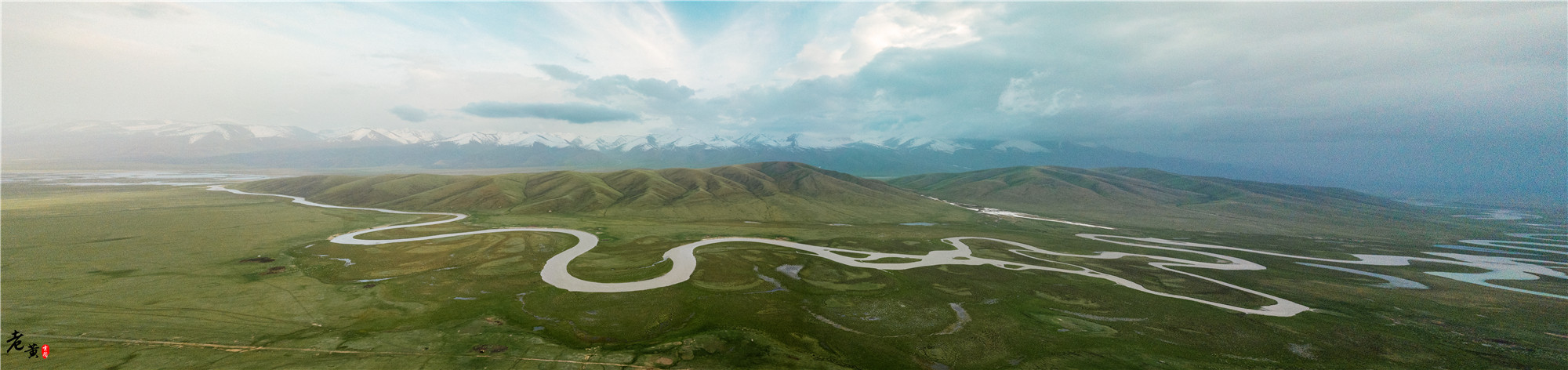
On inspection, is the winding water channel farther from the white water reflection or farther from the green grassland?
the white water reflection

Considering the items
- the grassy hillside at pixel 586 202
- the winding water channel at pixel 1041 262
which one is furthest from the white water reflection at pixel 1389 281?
the grassy hillside at pixel 586 202

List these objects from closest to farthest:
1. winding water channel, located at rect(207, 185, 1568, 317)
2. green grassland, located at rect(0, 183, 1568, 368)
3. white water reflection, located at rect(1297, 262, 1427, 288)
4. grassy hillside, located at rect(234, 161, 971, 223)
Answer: green grassland, located at rect(0, 183, 1568, 368)
winding water channel, located at rect(207, 185, 1568, 317)
white water reflection, located at rect(1297, 262, 1427, 288)
grassy hillside, located at rect(234, 161, 971, 223)

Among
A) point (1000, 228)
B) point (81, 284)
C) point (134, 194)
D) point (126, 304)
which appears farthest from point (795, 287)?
point (134, 194)

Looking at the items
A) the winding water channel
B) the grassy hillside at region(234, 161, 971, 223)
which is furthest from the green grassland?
the grassy hillside at region(234, 161, 971, 223)

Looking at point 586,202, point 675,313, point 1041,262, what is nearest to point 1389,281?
point 1041,262

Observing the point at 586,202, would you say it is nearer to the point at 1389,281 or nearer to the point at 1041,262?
the point at 1041,262

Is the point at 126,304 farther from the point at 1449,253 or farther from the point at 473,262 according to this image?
the point at 1449,253
